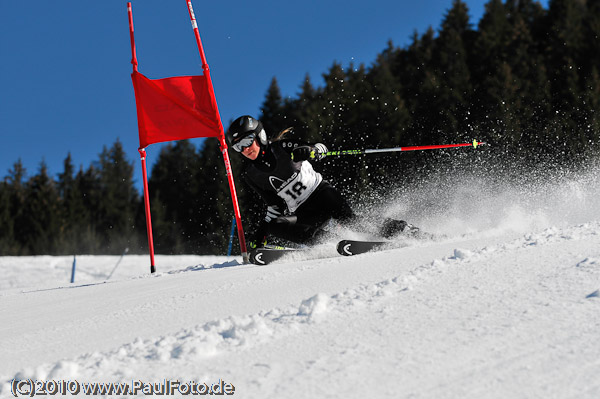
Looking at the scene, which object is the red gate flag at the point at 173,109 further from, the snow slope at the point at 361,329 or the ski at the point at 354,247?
the snow slope at the point at 361,329

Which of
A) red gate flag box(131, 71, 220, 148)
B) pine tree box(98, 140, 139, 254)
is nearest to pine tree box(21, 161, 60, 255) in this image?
pine tree box(98, 140, 139, 254)

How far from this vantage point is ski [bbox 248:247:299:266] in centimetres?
545

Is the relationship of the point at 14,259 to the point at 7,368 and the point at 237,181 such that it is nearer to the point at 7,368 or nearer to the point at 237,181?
the point at 7,368

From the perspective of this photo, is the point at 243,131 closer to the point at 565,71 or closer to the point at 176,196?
the point at 565,71

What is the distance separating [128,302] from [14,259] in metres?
11.0

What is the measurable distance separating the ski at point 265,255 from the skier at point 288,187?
225mm

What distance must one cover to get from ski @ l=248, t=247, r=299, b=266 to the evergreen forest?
18819 mm

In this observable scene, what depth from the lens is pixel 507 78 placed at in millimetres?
29641

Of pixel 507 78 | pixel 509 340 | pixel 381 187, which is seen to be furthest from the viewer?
pixel 507 78

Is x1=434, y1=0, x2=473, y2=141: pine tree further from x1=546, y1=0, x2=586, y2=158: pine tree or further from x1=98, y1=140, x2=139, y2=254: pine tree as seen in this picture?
x1=98, y1=140, x2=139, y2=254: pine tree

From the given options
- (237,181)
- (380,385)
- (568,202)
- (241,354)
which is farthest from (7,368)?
Answer: (237,181)

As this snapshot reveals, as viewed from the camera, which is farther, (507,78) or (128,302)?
(507,78)

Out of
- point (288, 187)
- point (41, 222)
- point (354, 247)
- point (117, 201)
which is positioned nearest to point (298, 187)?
point (288, 187)

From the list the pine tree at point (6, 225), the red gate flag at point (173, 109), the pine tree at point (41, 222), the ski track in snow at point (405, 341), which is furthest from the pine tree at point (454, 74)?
the pine tree at point (6, 225)
